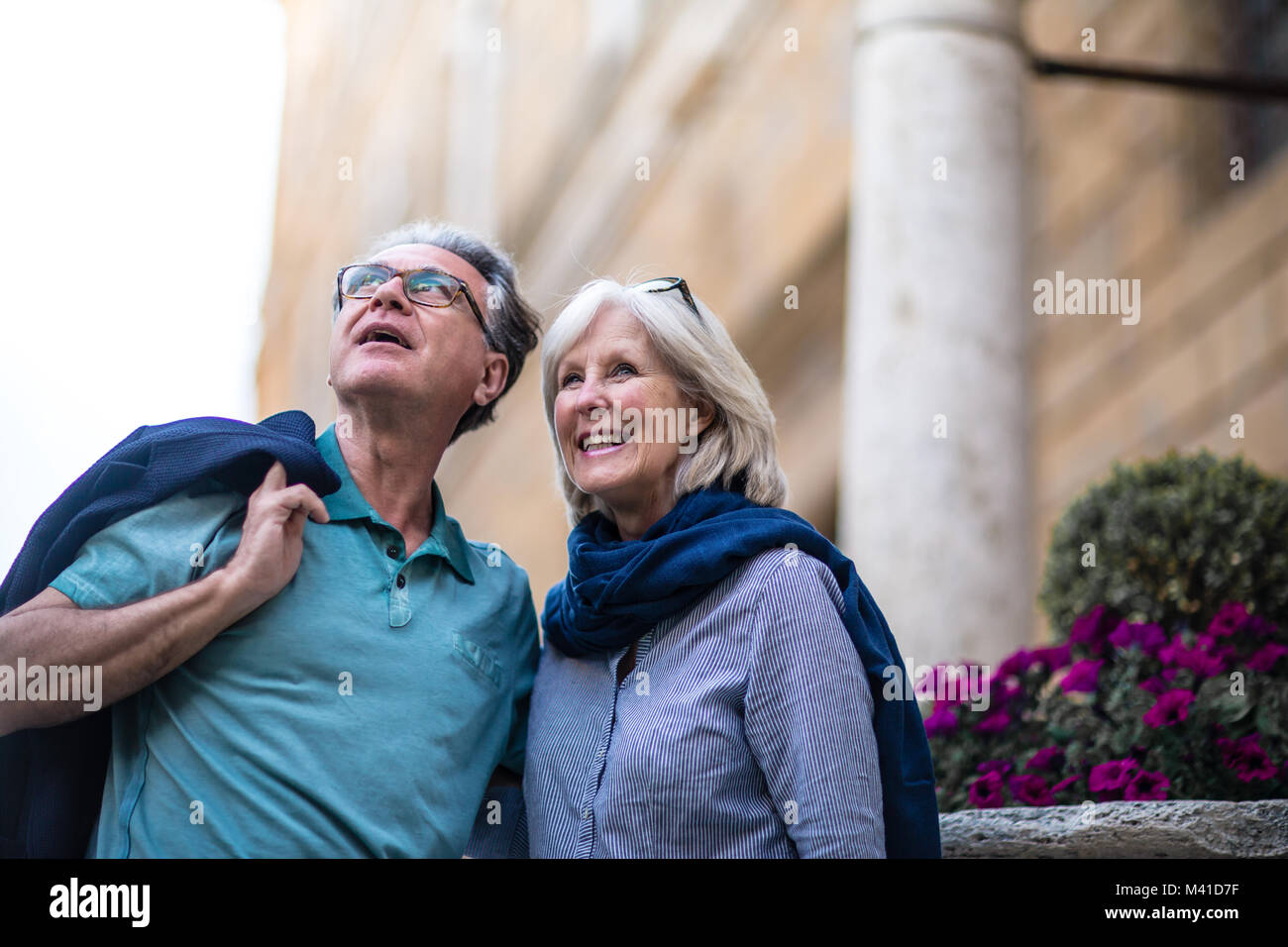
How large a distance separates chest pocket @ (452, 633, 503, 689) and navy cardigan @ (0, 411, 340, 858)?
0.49 metres

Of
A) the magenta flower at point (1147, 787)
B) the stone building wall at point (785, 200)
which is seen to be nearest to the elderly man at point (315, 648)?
the stone building wall at point (785, 200)

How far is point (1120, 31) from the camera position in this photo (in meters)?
8.14

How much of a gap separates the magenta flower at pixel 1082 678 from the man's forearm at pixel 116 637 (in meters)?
1.93

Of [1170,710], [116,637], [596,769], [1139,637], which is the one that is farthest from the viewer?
[1139,637]

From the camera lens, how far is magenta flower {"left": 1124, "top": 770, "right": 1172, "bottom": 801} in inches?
128

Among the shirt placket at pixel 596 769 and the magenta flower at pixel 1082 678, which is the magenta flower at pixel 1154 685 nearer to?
the magenta flower at pixel 1082 678

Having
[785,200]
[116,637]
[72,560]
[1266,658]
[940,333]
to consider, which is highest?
[785,200]

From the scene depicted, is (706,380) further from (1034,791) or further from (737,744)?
(1034,791)

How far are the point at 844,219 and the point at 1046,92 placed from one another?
1.36m

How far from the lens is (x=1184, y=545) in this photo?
13.4 ft

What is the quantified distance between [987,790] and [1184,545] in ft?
3.40

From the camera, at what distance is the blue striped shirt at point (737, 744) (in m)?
2.57

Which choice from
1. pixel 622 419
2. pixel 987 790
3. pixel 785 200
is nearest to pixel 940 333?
pixel 987 790

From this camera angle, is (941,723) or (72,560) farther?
(941,723)
